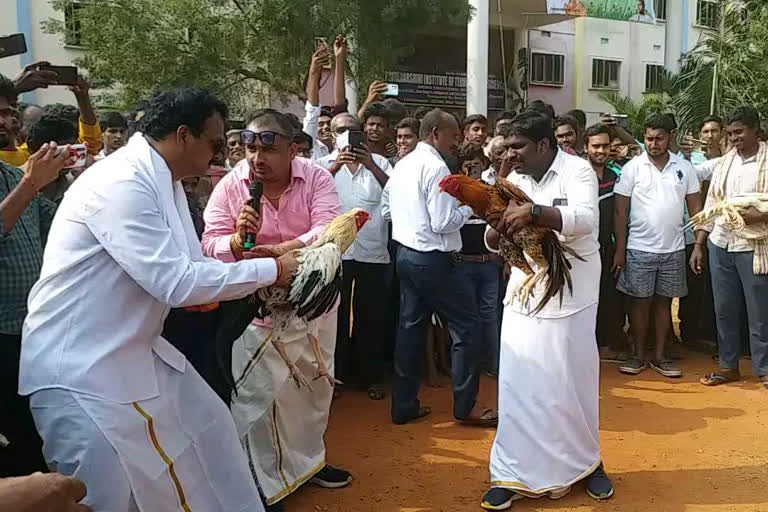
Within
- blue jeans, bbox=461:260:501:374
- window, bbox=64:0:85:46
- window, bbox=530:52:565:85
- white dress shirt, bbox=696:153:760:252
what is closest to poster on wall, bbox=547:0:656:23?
window, bbox=530:52:565:85

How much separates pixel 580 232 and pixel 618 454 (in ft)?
6.49

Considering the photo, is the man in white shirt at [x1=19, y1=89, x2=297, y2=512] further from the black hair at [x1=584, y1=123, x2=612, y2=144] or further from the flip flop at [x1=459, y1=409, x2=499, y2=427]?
the black hair at [x1=584, y1=123, x2=612, y2=144]

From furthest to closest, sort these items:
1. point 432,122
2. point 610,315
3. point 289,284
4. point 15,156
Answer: point 610,315 < point 432,122 < point 15,156 < point 289,284

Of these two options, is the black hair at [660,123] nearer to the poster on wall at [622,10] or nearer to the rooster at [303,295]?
the rooster at [303,295]

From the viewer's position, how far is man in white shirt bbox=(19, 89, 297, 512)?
2.60 meters

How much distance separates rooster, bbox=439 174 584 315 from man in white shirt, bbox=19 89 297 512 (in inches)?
53.6

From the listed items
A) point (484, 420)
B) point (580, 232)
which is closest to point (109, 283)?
point (580, 232)

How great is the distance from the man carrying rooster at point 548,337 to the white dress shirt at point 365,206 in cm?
200

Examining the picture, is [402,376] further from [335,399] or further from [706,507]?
[706,507]

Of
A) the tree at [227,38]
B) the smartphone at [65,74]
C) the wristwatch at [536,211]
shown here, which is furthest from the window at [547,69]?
the wristwatch at [536,211]

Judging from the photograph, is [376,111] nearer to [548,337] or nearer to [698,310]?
[548,337]

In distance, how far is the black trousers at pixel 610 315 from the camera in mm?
7523

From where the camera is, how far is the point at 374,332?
6480mm

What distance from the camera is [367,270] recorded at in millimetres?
6352
